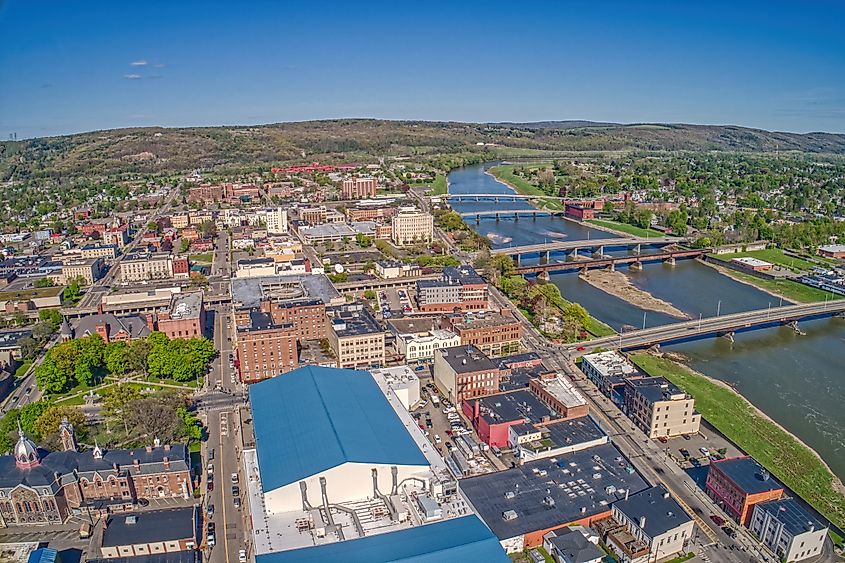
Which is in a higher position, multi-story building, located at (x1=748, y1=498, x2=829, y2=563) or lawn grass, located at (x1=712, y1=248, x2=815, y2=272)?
lawn grass, located at (x1=712, y1=248, x2=815, y2=272)

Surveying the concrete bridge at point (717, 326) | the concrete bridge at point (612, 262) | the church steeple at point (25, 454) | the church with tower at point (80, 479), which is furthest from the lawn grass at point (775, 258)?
the church steeple at point (25, 454)

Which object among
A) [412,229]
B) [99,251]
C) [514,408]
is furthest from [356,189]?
[514,408]

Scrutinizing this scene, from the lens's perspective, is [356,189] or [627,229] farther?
[356,189]

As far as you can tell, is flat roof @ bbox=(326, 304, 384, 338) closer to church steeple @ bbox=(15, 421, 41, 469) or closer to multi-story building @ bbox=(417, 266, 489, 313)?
multi-story building @ bbox=(417, 266, 489, 313)

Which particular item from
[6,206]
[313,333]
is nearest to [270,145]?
[6,206]

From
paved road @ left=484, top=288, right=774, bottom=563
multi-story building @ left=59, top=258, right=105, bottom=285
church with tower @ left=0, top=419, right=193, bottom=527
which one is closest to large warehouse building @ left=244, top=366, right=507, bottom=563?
church with tower @ left=0, top=419, right=193, bottom=527

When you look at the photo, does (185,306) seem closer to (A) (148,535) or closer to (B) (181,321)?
(B) (181,321)

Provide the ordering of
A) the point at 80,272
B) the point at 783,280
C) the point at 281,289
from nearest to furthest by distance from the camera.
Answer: the point at 281,289 < the point at 80,272 < the point at 783,280
